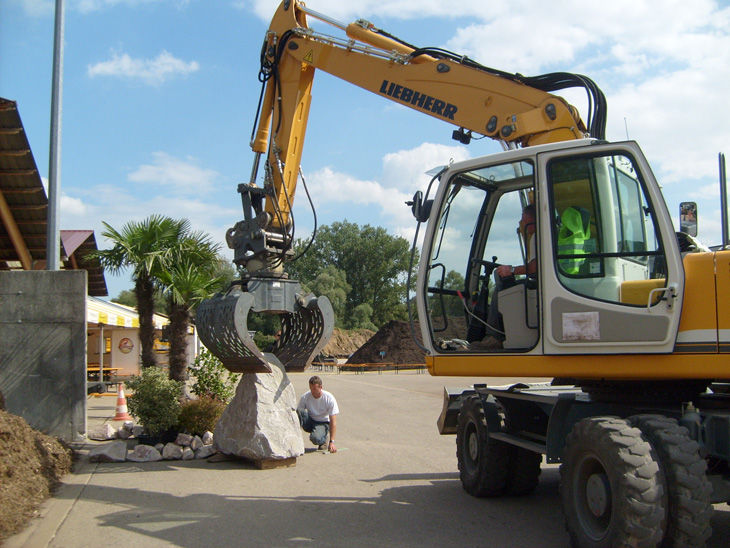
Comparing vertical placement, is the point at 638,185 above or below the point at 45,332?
above

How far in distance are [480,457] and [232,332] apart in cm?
319

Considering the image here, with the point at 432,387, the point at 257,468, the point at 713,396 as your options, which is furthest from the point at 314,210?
the point at 432,387

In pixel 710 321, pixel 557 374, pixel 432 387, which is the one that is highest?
pixel 710 321

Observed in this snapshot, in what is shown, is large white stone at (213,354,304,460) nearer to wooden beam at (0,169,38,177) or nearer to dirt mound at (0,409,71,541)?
dirt mound at (0,409,71,541)

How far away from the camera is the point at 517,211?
20.4 feet

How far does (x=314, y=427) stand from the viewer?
1010 cm

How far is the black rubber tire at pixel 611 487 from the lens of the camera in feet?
14.3

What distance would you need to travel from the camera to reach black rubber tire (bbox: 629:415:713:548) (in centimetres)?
434

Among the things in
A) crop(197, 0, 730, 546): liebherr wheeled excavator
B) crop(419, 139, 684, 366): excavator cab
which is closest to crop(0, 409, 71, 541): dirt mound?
crop(197, 0, 730, 546): liebherr wheeled excavator

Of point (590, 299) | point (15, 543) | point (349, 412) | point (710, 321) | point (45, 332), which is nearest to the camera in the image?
point (710, 321)

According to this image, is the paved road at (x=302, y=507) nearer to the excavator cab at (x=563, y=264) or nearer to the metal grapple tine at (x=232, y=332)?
the metal grapple tine at (x=232, y=332)

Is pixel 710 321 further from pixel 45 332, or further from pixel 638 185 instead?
pixel 45 332

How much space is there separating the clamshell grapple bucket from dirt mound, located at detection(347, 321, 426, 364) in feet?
116

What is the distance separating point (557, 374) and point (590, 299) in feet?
2.16
